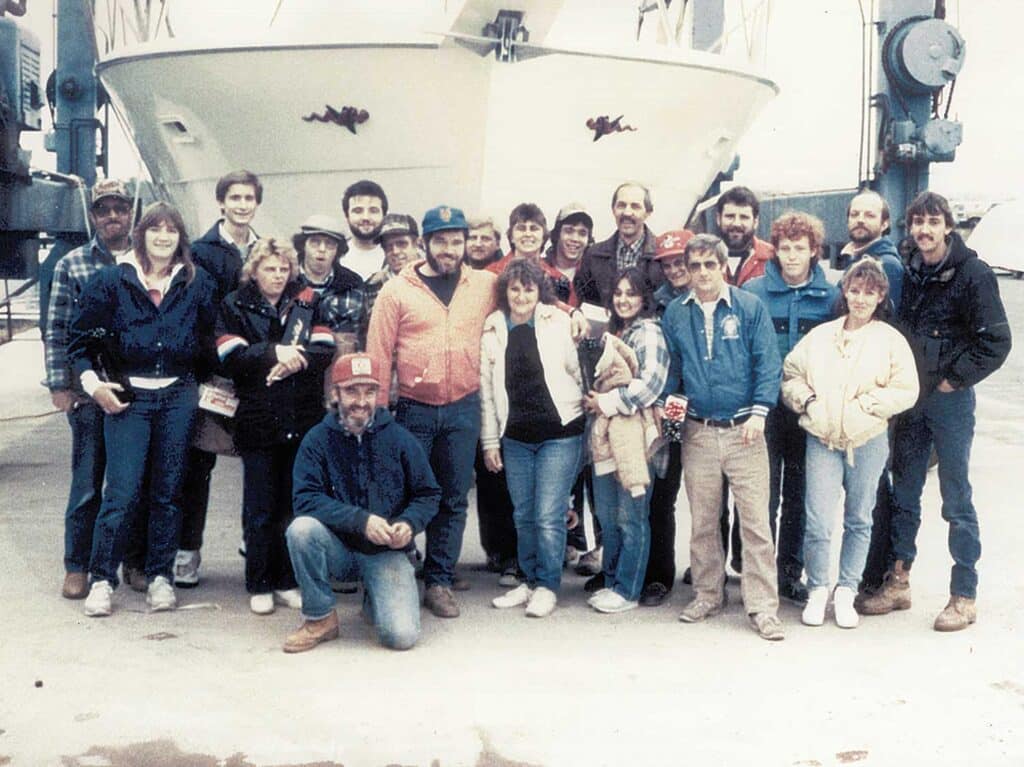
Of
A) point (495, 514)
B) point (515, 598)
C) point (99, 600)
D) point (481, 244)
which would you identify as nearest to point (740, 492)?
point (515, 598)

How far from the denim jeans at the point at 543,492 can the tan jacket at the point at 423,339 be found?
0.33m

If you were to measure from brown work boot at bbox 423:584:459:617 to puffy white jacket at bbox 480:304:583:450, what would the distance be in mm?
551

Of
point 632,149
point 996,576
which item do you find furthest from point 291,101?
point 996,576

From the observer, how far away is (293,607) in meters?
4.65

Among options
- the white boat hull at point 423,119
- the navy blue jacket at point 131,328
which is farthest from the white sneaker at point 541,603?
the white boat hull at point 423,119

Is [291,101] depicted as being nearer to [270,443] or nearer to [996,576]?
[270,443]

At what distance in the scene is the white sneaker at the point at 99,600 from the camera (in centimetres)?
451

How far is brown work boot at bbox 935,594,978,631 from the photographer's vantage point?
439cm

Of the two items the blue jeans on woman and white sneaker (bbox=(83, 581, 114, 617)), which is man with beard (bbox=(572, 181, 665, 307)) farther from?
white sneaker (bbox=(83, 581, 114, 617))

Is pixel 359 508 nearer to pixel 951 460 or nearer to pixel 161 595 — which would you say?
pixel 161 595

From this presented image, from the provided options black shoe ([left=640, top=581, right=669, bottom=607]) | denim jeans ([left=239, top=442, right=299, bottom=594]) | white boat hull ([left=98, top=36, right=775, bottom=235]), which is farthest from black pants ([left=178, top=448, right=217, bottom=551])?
white boat hull ([left=98, top=36, right=775, bottom=235])

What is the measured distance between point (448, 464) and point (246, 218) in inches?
49.9

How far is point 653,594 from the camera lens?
4.73 metres

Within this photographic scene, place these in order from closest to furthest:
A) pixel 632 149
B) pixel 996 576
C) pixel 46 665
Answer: pixel 46 665 < pixel 996 576 < pixel 632 149
